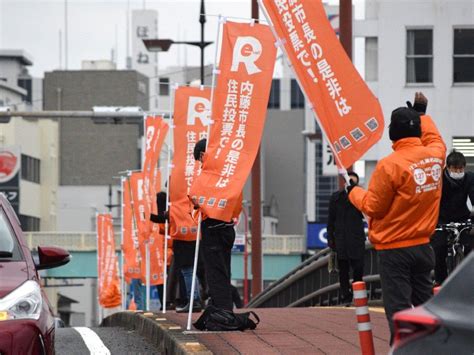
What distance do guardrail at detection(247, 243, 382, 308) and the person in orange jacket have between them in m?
11.5

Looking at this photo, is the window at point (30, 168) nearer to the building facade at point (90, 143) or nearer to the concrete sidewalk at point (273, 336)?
the building facade at point (90, 143)

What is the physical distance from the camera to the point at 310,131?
5594cm

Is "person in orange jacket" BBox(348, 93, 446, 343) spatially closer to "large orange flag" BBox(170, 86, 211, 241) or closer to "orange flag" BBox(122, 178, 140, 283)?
"large orange flag" BBox(170, 86, 211, 241)

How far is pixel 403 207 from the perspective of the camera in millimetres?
8352

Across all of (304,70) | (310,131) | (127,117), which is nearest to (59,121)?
(310,131)

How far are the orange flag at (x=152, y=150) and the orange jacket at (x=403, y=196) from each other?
16255mm

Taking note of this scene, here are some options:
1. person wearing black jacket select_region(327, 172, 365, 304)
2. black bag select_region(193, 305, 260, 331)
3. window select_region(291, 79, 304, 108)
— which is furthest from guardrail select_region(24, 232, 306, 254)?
window select_region(291, 79, 304, 108)

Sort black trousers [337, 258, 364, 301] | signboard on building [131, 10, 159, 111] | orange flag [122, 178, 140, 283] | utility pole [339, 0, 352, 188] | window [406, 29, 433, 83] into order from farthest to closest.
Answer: signboard on building [131, 10, 159, 111] < window [406, 29, 433, 83] < orange flag [122, 178, 140, 283] < utility pole [339, 0, 352, 188] < black trousers [337, 258, 364, 301]

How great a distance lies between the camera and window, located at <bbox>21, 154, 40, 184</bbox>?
301ft

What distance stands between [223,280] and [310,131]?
144 feet

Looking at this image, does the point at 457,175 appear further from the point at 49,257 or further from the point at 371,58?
the point at 371,58

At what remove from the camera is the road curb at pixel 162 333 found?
1081 centimetres

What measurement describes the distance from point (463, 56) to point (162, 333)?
2787 centimetres

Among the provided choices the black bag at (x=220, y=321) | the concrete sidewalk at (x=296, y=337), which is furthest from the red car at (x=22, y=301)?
the black bag at (x=220, y=321)
